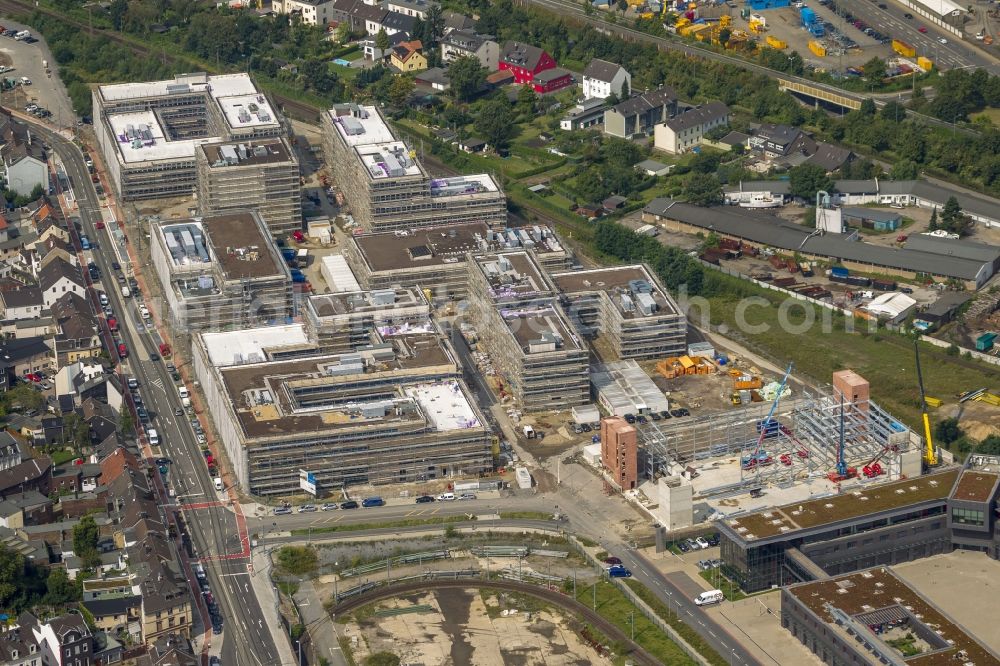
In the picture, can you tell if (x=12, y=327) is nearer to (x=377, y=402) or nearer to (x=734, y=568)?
(x=377, y=402)

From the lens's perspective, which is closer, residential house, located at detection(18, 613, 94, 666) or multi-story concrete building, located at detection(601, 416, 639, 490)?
residential house, located at detection(18, 613, 94, 666)

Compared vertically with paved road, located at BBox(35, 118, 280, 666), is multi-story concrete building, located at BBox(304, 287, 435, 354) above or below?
above

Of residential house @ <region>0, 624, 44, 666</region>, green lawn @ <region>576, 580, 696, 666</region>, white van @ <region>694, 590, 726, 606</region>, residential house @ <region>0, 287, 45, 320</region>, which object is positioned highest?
residential house @ <region>0, 624, 44, 666</region>

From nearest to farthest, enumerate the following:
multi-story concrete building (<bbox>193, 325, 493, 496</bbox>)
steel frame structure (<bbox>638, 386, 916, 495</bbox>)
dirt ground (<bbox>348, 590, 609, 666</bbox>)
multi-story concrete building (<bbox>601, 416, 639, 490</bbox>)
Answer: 1. dirt ground (<bbox>348, 590, 609, 666</bbox>)
2. multi-story concrete building (<bbox>193, 325, 493, 496</bbox>)
3. multi-story concrete building (<bbox>601, 416, 639, 490</bbox>)
4. steel frame structure (<bbox>638, 386, 916, 495</bbox>)

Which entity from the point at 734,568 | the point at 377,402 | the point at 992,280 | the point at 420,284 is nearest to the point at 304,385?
the point at 377,402

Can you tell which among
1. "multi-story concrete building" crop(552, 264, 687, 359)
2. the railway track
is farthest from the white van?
"multi-story concrete building" crop(552, 264, 687, 359)

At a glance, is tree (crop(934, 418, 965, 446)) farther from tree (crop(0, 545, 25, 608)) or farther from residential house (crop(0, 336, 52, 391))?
residential house (crop(0, 336, 52, 391))

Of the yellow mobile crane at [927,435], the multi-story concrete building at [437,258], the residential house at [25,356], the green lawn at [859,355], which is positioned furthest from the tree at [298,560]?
the green lawn at [859,355]
